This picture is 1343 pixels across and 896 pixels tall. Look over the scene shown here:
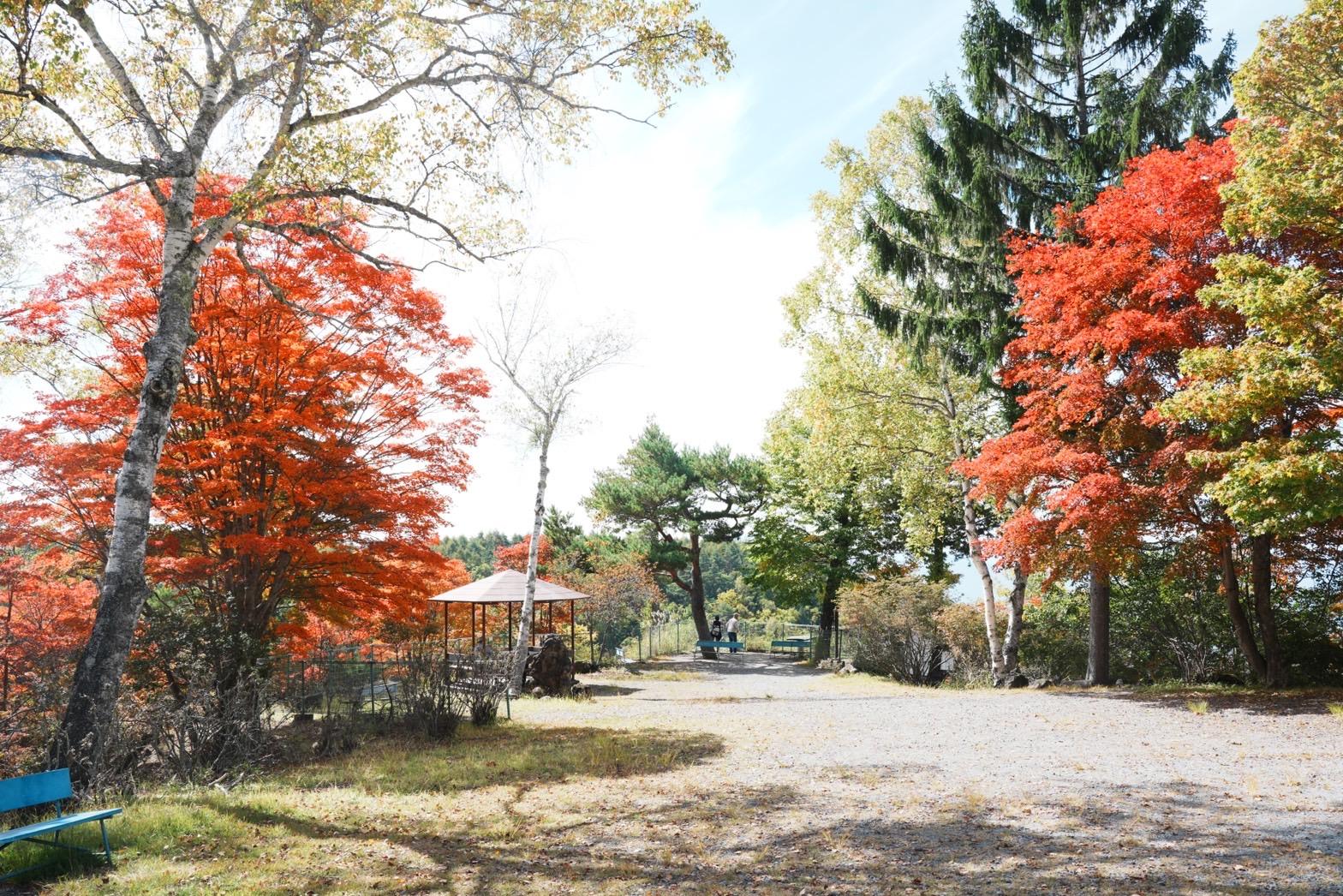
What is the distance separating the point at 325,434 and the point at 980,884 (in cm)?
900

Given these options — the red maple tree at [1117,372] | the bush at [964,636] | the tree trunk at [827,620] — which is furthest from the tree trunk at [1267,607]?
the tree trunk at [827,620]

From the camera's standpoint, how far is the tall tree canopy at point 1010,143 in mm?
14000

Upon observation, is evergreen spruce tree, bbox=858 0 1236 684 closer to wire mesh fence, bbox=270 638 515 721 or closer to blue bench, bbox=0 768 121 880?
wire mesh fence, bbox=270 638 515 721

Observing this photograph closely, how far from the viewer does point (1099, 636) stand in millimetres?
13633

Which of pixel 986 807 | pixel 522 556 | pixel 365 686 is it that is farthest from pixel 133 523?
pixel 522 556

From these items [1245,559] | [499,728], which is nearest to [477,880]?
[499,728]

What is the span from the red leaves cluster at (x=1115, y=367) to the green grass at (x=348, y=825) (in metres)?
6.28

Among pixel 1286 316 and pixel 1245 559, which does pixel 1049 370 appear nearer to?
pixel 1286 316

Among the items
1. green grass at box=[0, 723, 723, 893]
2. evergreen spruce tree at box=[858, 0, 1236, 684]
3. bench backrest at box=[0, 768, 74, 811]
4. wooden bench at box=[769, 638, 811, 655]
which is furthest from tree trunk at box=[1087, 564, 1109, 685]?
wooden bench at box=[769, 638, 811, 655]

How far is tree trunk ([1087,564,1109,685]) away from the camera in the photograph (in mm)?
13461

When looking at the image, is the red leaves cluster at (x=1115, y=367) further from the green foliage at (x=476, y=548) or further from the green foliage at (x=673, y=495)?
the green foliage at (x=476, y=548)

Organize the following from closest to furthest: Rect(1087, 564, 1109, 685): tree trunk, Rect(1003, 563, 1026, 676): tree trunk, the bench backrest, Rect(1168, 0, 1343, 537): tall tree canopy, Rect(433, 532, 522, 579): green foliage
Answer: the bench backrest → Rect(1168, 0, 1343, 537): tall tree canopy → Rect(1087, 564, 1109, 685): tree trunk → Rect(1003, 563, 1026, 676): tree trunk → Rect(433, 532, 522, 579): green foliage

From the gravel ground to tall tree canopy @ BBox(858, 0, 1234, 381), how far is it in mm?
7840

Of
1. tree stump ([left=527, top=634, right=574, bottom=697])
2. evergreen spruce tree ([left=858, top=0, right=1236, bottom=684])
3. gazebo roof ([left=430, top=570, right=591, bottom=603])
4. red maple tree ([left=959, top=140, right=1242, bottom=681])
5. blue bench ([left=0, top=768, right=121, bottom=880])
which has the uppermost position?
evergreen spruce tree ([left=858, top=0, right=1236, bottom=684])
